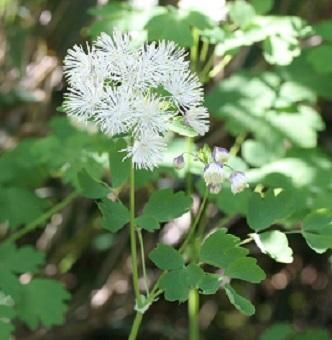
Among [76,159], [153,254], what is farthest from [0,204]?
[153,254]

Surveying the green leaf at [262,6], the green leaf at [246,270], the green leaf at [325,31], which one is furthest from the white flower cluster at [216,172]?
the green leaf at [262,6]

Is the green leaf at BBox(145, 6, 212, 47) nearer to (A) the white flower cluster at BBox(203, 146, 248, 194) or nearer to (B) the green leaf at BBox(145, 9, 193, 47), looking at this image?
(B) the green leaf at BBox(145, 9, 193, 47)

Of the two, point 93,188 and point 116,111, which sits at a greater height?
point 116,111

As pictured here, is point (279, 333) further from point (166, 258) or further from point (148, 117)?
point (148, 117)

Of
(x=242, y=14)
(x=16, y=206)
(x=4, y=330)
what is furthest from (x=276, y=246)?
(x=16, y=206)

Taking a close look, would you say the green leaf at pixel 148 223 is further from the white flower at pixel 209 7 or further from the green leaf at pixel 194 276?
the white flower at pixel 209 7

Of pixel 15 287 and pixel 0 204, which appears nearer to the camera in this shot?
pixel 15 287

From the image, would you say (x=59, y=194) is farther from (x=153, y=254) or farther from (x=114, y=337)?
(x=153, y=254)
